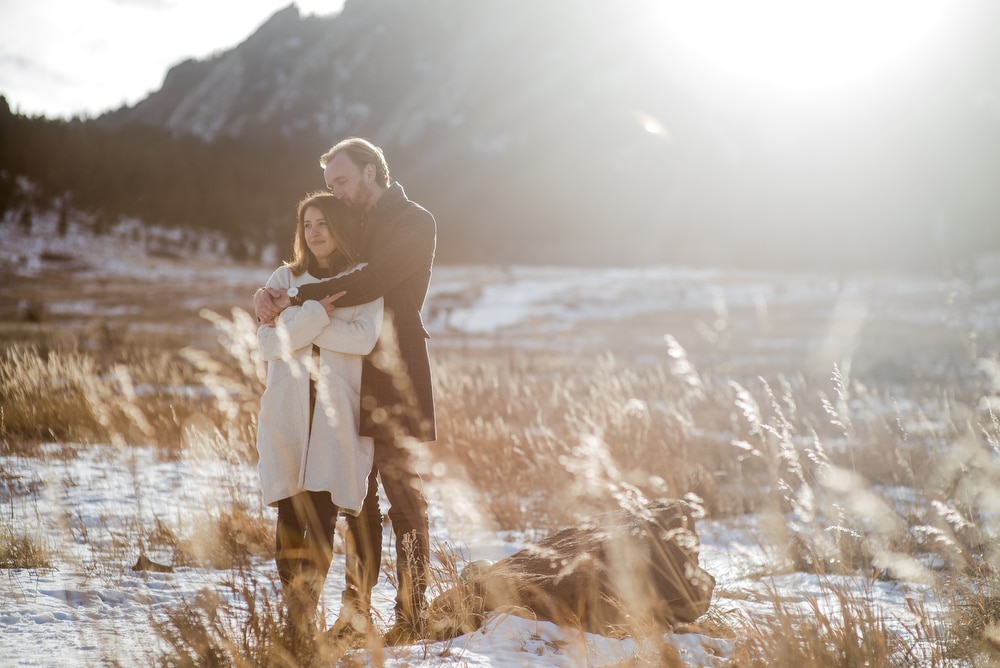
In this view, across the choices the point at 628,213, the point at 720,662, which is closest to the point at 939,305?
the point at 720,662

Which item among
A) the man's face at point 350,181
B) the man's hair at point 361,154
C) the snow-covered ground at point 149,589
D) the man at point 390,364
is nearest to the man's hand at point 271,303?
the man at point 390,364

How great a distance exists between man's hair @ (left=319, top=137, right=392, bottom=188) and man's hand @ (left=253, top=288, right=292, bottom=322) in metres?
0.61

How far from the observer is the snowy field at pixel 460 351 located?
8.95 feet

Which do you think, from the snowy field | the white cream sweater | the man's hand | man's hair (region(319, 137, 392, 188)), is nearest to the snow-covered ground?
the snowy field

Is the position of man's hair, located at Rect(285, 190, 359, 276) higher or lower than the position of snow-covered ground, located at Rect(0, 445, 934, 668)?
higher

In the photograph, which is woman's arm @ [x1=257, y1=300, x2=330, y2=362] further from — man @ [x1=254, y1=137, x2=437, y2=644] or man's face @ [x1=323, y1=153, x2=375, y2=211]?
man's face @ [x1=323, y1=153, x2=375, y2=211]

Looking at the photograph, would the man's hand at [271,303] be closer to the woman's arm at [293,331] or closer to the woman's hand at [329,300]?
the woman's arm at [293,331]

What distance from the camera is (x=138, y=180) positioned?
47.4 metres

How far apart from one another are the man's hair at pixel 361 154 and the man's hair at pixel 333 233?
187mm

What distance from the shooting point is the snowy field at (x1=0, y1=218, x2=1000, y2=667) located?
2.73 m

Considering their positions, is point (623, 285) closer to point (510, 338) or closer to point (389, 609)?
point (510, 338)

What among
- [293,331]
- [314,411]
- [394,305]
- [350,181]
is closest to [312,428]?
[314,411]

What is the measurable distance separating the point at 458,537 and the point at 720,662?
2.33 meters

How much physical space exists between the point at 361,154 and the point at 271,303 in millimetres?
763
